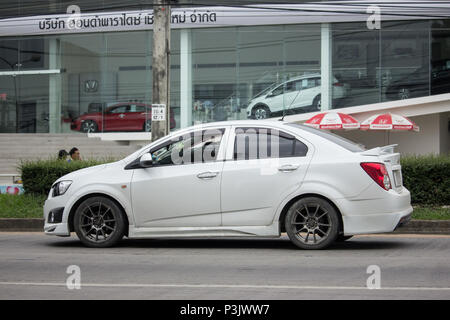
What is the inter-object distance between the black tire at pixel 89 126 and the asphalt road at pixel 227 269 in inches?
783

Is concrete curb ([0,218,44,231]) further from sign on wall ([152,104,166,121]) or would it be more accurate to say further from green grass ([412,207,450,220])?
green grass ([412,207,450,220])

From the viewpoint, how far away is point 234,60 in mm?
28969

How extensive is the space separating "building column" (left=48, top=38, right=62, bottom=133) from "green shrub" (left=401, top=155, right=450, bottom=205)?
20.1 metres

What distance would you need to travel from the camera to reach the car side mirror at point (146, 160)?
9500 millimetres

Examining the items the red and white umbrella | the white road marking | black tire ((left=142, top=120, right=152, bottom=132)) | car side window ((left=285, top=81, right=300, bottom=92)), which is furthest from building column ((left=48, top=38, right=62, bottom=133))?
the white road marking

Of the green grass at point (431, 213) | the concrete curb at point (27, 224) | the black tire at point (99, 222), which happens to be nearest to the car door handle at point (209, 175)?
the black tire at point (99, 222)

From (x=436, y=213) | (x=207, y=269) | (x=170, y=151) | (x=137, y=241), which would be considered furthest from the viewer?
(x=436, y=213)

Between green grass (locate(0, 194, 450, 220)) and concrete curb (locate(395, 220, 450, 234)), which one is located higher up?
green grass (locate(0, 194, 450, 220))

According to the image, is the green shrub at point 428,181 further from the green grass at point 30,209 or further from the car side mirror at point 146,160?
the car side mirror at point 146,160

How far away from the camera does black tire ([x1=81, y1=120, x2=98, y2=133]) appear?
30.5 m

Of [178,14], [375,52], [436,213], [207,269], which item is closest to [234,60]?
[178,14]

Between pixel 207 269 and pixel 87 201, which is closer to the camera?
pixel 207 269

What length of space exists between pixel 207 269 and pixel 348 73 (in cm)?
2144

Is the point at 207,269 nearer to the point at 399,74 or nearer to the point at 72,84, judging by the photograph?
the point at 399,74
